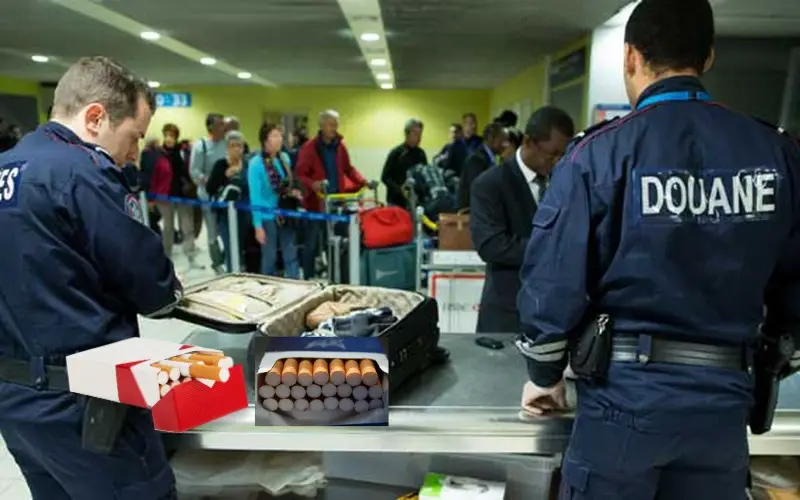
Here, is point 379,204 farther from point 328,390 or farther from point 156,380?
point 156,380

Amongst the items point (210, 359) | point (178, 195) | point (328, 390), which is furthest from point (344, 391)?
point (178, 195)

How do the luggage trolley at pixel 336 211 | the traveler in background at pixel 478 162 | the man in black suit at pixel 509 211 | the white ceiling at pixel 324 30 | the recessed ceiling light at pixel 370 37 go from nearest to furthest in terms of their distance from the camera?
the man in black suit at pixel 509 211 < the white ceiling at pixel 324 30 < the traveler in background at pixel 478 162 < the luggage trolley at pixel 336 211 < the recessed ceiling light at pixel 370 37

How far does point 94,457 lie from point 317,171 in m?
4.76

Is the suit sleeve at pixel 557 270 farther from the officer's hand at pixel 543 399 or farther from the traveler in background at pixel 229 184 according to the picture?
the traveler in background at pixel 229 184

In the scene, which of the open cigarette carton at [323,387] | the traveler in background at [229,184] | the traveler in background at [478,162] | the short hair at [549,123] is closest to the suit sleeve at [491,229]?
the short hair at [549,123]

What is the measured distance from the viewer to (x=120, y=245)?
1.34 metres

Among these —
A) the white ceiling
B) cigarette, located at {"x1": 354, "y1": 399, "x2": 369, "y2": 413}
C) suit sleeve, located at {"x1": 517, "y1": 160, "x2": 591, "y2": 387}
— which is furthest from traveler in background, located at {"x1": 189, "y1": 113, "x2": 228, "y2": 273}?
suit sleeve, located at {"x1": 517, "y1": 160, "x2": 591, "y2": 387}

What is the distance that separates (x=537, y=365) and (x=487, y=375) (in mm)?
476

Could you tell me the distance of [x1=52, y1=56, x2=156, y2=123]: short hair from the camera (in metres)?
1.42

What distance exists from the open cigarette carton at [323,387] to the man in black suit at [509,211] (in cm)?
117

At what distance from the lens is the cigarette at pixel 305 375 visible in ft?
4.73

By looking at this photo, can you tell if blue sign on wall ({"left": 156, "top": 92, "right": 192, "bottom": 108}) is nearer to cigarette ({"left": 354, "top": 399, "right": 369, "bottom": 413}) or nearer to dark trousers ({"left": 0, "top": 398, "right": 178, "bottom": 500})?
dark trousers ({"left": 0, "top": 398, "right": 178, "bottom": 500})

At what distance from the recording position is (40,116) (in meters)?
14.2

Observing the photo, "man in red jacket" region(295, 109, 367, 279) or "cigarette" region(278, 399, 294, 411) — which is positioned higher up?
"man in red jacket" region(295, 109, 367, 279)
